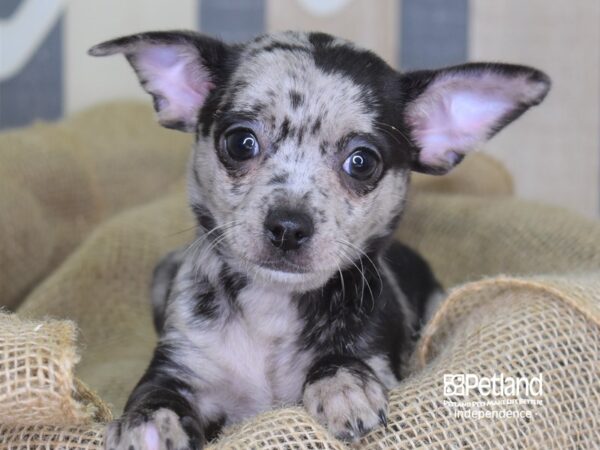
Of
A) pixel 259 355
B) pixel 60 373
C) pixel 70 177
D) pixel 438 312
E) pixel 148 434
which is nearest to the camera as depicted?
pixel 60 373

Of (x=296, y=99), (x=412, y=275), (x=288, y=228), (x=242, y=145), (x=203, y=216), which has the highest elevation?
(x=296, y=99)

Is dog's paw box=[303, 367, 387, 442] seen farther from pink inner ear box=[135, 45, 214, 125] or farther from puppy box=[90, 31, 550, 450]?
pink inner ear box=[135, 45, 214, 125]

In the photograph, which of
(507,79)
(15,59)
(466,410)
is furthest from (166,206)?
(466,410)

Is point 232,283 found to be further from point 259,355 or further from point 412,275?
point 412,275

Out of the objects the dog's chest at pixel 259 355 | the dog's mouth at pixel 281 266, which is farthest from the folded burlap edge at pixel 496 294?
the dog's mouth at pixel 281 266

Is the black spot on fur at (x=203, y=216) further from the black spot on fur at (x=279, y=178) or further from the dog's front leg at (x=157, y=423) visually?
the dog's front leg at (x=157, y=423)

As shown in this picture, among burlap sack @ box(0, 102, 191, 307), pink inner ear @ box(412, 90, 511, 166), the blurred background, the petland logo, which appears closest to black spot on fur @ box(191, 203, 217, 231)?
pink inner ear @ box(412, 90, 511, 166)

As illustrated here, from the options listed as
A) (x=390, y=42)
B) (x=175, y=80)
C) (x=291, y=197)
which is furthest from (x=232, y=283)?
(x=390, y=42)

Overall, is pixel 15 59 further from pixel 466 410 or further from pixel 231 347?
pixel 466 410
